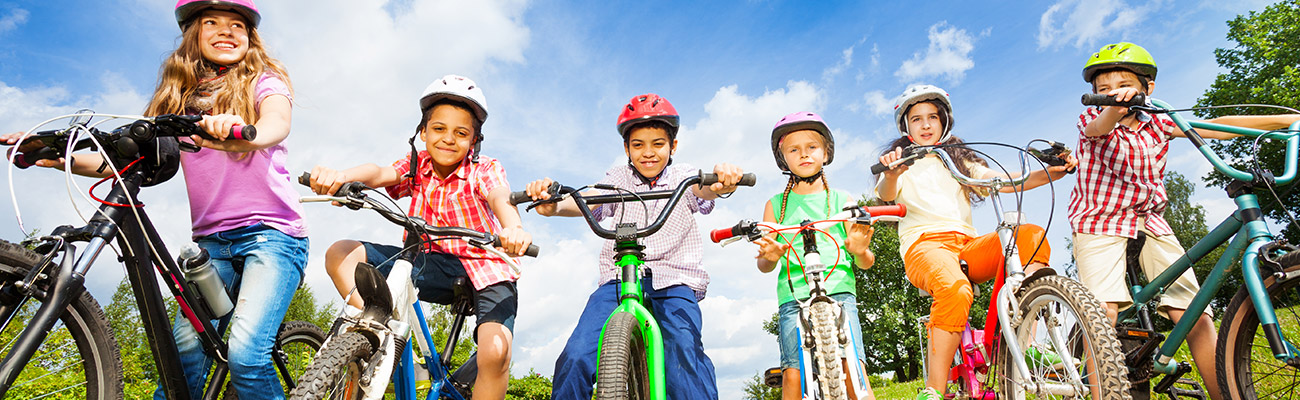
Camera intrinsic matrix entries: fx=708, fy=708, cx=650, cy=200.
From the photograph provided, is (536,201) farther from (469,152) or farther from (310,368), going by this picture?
(310,368)

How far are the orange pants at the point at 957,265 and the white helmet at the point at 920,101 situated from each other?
1071 mm

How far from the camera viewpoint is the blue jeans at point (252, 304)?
332cm

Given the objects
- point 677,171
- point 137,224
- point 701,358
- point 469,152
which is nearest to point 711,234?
point 701,358

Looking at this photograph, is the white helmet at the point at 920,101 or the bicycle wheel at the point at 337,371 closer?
the bicycle wheel at the point at 337,371

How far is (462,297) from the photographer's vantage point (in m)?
3.96

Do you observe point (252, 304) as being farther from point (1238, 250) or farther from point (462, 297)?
point (1238, 250)

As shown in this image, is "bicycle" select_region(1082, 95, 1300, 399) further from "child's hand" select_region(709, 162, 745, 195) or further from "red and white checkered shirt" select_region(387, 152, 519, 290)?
"red and white checkered shirt" select_region(387, 152, 519, 290)

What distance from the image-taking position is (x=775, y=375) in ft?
14.3

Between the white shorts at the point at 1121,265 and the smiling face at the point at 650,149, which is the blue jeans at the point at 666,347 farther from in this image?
the white shorts at the point at 1121,265

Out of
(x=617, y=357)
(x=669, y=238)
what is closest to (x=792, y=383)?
(x=669, y=238)

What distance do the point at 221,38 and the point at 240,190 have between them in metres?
0.91

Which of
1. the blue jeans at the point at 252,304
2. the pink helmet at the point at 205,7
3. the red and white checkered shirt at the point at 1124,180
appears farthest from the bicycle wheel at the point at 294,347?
the red and white checkered shirt at the point at 1124,180

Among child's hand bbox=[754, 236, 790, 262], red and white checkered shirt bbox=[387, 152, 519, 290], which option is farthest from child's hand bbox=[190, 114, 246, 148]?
child's hand bbox=[754, 236, 790, 262]

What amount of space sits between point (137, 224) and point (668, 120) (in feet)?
9.19
